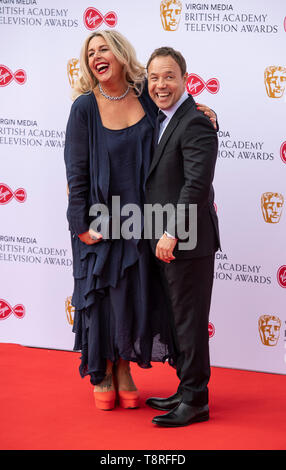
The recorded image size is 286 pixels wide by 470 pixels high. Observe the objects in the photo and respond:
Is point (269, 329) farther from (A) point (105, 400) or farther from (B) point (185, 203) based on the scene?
(B) point (185, 203)

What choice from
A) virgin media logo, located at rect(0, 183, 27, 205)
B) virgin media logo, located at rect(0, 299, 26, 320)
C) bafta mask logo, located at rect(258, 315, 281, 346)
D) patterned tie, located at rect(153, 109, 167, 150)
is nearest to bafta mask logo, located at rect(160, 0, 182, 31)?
patterned tie, located at rect(153, 109, 167, 150)

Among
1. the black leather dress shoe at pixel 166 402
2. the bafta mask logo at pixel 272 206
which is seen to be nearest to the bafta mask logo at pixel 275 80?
the bafta mask logo at pixel 272 206

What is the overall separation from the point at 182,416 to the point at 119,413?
1.12 feet

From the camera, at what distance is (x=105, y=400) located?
335 cm

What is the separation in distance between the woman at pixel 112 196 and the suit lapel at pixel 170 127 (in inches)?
5.6

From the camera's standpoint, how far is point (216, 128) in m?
3.06

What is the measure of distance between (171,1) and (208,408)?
2.16m

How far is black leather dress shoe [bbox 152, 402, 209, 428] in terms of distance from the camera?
310 centimetres

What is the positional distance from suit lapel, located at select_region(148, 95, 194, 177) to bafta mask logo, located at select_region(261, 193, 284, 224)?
3.41 feet

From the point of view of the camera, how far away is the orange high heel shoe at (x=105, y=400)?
335 cm

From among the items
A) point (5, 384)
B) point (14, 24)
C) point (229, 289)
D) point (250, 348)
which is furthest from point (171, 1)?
point (5, 384)

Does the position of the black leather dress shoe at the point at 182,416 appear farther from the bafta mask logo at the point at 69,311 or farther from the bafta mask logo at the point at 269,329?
the bafta mask logo at the point at 69,311

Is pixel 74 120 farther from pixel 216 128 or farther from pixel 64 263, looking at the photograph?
pixel 64 263

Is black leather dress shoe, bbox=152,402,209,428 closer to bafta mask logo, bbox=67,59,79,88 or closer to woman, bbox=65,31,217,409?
woman, bbox=65,31,217,409
